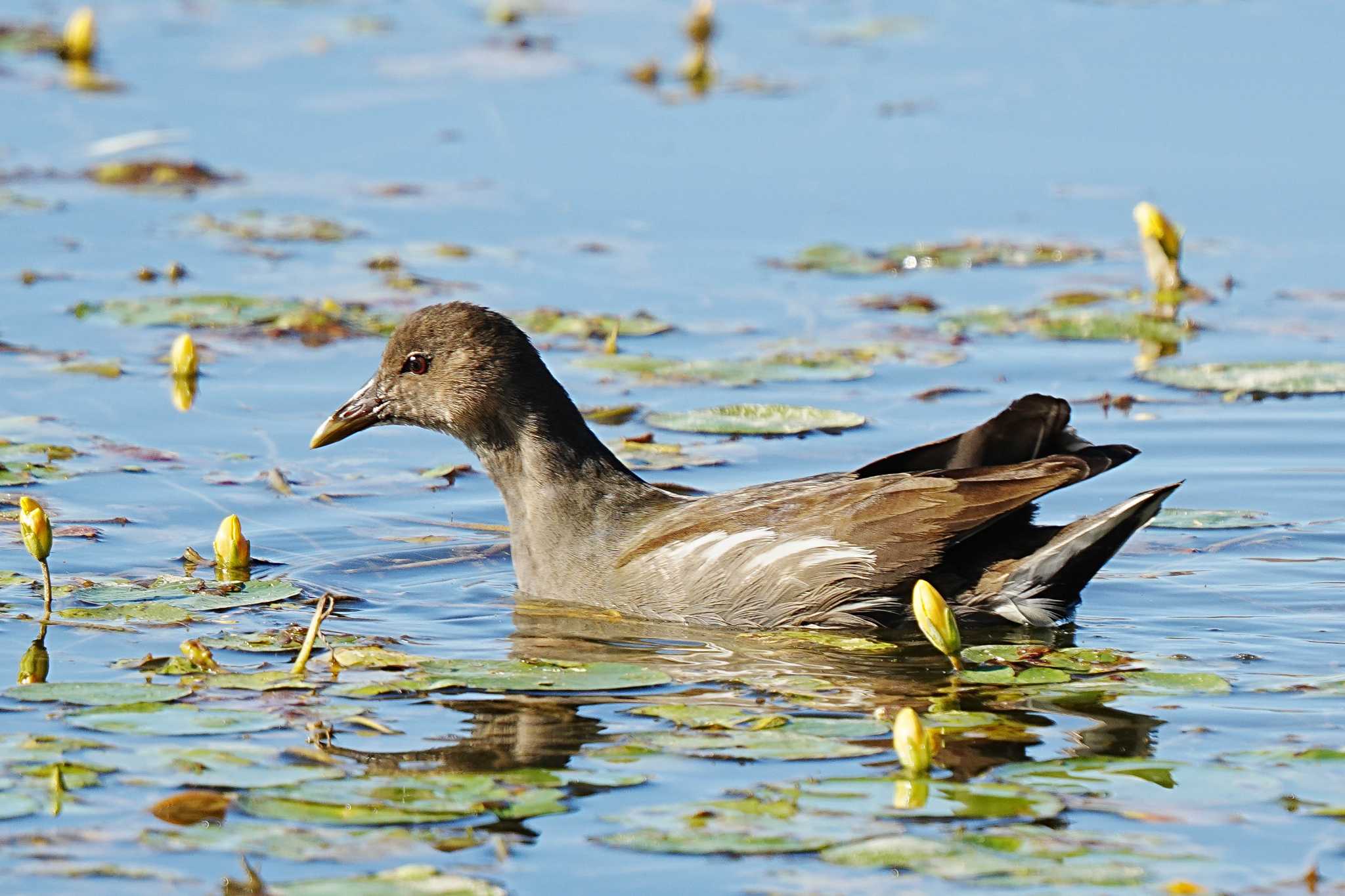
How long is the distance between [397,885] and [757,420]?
4.69m

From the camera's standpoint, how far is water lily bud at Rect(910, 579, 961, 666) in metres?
5.67

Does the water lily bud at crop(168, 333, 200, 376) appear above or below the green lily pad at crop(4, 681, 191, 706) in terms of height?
above

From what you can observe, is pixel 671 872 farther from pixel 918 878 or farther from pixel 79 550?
pixel 79 550

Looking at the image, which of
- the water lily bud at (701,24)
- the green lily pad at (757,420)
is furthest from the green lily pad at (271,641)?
the water lily bud at (701,24)

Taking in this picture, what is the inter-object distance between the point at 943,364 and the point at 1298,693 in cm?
403

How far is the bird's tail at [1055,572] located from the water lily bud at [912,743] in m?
1.62

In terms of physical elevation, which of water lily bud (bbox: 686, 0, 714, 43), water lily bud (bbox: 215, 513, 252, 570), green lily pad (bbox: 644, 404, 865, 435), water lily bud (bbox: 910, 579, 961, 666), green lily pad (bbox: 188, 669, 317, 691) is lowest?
green lily pad (bbox: 188, 669, 317, 691)

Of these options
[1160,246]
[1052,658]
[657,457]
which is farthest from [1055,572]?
[1160,246]

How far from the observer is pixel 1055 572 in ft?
21.9

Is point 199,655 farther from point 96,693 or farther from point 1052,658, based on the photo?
point 1052,658

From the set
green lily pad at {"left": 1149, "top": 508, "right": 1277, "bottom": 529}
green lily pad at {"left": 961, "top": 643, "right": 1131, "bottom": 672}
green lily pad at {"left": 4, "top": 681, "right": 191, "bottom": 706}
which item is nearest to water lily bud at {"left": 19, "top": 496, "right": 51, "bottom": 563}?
green lily pad at {"left": 4, "top": 681, "right": 191, "bottom": 706}

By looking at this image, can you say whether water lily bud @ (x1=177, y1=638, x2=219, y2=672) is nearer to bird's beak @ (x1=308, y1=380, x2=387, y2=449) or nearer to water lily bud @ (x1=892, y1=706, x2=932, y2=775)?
bird's beak @ (x1=308, y1=380, x2=387, y2=449)

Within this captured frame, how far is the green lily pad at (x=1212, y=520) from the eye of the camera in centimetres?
775

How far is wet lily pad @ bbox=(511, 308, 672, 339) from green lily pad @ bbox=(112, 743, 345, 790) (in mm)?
4950
